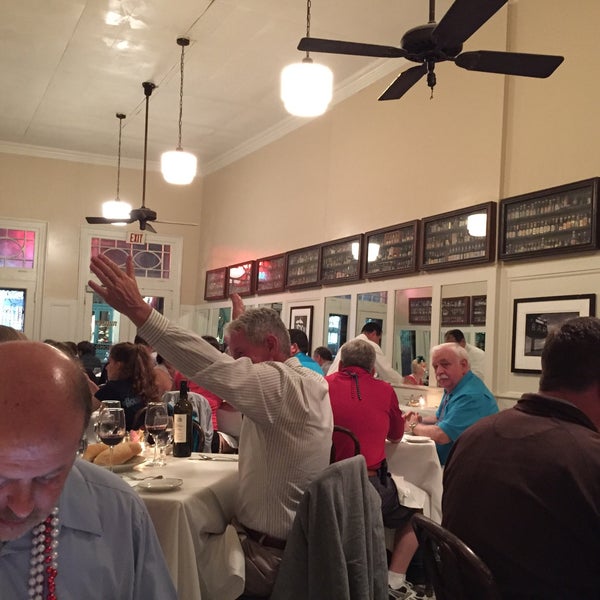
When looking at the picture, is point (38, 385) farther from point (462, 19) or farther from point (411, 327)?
point (411, 327)

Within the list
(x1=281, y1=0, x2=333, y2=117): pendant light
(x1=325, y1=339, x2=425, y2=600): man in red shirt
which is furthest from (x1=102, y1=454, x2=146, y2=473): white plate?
(x1=281, y1=0, x2=333, y2=117): pendant light

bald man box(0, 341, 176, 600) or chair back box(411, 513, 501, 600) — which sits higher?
bald man box(0, 341, 176, 600)

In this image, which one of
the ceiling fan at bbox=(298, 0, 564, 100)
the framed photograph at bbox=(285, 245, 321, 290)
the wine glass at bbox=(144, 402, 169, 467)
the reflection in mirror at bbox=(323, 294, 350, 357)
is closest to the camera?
the wine glass at bbox=(144, 402, 169, 467)

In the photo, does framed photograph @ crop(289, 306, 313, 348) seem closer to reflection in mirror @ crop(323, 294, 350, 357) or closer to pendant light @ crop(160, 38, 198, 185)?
reflection in mirror @ crop(323, 294, 350, 357)

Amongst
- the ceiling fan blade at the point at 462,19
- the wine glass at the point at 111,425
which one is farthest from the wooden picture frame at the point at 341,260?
the wine glass at the point at 111,425

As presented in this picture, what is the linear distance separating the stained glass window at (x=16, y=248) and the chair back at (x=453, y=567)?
34.8ft

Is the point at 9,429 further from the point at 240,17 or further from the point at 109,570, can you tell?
the point at 240,17

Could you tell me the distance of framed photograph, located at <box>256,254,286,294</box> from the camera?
927cm

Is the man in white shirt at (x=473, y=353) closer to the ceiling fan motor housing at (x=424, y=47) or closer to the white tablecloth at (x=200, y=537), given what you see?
the ceiling fan motor housing at (x=424, y=47)

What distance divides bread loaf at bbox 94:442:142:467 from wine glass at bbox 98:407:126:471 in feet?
0.29

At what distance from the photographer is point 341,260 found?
7898mm

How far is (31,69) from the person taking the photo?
8.13m

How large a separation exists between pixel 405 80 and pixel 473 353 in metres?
2.62

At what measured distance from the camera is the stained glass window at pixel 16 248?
437 inches
